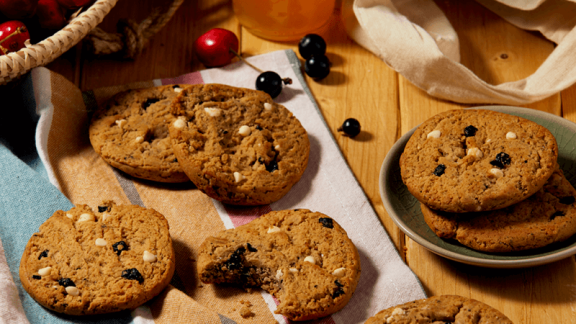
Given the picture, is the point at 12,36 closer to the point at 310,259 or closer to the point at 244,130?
the point at 244,130

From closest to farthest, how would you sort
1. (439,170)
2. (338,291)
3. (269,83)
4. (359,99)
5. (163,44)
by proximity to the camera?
1. (338,291)
2. (439,170)
3. (269,83)
4. (359,99)
5. (163,44)

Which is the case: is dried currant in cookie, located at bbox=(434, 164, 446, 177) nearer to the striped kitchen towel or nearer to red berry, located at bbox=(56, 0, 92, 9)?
the striped kitchen towel

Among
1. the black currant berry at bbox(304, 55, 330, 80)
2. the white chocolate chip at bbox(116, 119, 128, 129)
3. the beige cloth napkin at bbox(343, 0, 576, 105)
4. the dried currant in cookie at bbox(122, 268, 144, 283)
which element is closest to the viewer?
the dried currant in cookie at bbox(122, 268, 144, 283)

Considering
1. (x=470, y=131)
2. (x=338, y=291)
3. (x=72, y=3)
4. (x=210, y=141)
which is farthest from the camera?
(x=72, y=3)

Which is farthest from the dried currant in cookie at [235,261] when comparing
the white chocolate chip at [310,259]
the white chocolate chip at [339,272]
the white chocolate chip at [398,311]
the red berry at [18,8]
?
the red berry at [18,8]

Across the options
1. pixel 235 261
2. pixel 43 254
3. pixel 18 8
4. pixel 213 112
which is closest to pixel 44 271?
pixel 43 254

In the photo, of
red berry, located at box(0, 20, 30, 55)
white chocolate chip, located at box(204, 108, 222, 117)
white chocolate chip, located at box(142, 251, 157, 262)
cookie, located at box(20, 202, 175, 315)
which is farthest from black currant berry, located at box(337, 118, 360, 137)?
red berry, located at box(0, 20, 30, 55)

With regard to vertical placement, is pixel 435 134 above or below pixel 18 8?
below
